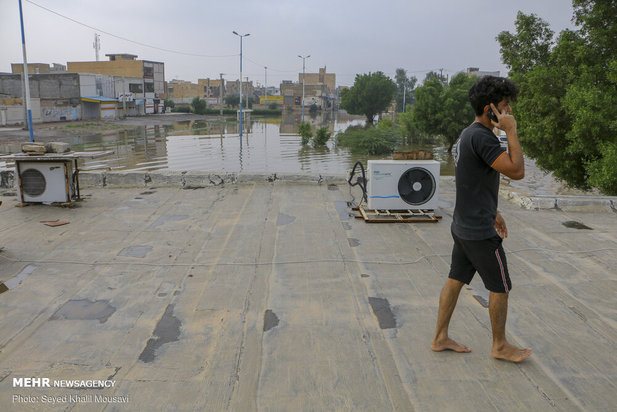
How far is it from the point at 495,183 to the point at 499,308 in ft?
2.57

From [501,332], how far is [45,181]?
7.22m

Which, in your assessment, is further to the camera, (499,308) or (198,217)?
(198,217)

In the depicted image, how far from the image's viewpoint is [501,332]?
121 inches

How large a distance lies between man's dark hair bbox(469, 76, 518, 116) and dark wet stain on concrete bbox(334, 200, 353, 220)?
167 inches

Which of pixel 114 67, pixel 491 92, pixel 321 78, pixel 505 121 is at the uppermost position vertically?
pixel 321 78

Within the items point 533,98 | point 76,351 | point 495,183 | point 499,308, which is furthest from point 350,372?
point 533,98

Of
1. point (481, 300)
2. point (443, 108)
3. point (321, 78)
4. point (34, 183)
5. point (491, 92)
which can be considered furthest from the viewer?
point (321, 78)

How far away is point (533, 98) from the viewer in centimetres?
1288

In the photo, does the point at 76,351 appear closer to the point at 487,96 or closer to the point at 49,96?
the point at 487,96

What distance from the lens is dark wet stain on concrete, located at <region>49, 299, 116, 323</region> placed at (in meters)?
3.84

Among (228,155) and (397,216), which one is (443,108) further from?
(397,216)

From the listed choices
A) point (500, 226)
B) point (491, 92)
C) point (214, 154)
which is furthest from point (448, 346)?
point (214, 154)

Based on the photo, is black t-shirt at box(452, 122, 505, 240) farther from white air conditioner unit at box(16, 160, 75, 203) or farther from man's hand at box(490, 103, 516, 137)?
white air conditioner unit at box(16, 160, 75, 203)

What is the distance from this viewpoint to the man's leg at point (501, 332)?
118 inches
